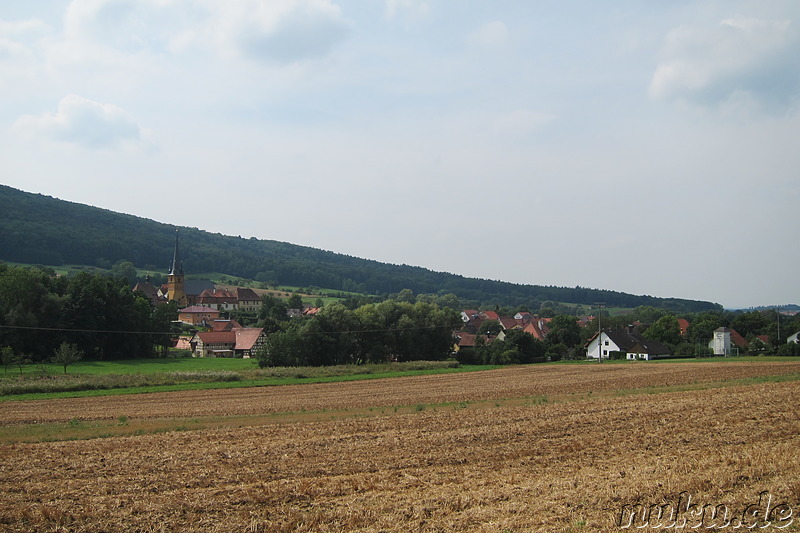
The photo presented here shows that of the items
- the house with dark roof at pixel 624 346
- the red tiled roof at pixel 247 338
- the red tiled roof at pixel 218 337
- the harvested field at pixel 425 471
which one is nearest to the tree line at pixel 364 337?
the red tiled roof at pixel 247 338

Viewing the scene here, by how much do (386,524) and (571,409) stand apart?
17.9 m

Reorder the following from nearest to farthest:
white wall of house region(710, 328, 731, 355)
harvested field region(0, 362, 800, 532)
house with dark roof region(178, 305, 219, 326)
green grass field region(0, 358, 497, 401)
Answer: harvested field region(0, 362, 800, 532) < green grass field region(0, 358, 497, 401) < white wall of house region(710, 328, 731, 355) < house with dark roof region(178, 305, 219, 326)

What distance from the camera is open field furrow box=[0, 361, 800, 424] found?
3341 centimetres

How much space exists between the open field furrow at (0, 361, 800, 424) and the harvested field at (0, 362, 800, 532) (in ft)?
27.6

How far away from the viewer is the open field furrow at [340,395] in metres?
33.4

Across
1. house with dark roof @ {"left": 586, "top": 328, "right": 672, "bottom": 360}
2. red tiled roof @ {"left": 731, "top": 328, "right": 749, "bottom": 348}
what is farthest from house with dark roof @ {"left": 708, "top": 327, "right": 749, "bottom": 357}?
house with dark roof @ {"left": 586, "top": 328, "right": 672, "bottom": 360}

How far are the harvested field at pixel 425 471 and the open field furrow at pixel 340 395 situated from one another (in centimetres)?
841

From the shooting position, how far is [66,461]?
61.2 ft

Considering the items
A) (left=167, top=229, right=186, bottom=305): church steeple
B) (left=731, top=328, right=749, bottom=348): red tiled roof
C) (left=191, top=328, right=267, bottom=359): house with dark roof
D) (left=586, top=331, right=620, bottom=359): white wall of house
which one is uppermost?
(left=167, top=229, right=186, bottom=305): church steeple

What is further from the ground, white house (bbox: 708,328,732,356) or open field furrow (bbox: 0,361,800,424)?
white house (bbox: 708,328,732,356)

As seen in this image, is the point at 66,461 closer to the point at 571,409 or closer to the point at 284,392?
the point at 571,409

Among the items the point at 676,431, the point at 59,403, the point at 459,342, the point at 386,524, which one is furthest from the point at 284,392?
the point at 459,342

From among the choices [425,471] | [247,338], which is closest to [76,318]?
[247,338]

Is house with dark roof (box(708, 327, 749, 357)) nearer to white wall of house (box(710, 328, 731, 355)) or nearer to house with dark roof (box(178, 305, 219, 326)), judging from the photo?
white wall of house (box(710, 328, 731, 355))
